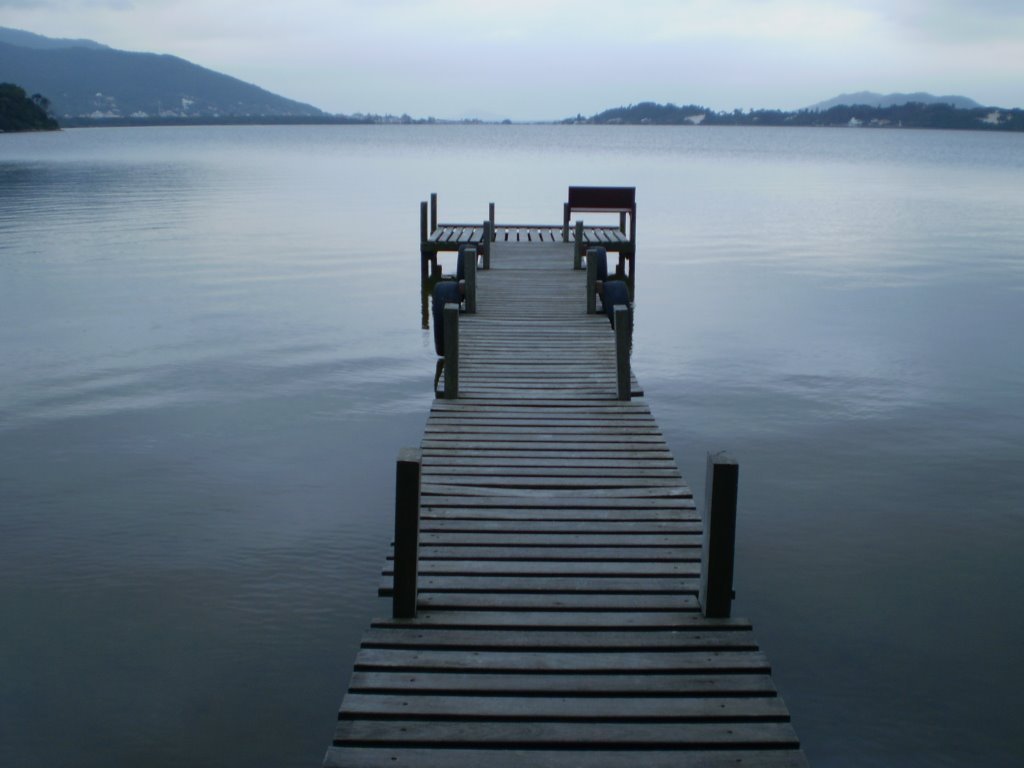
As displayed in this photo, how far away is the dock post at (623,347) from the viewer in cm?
1009

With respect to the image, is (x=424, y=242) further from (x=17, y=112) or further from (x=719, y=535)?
(x=17, y=112)

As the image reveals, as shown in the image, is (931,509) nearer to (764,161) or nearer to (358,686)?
(358,686)

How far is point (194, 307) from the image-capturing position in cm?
2097

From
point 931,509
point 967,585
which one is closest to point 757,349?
point 931,509

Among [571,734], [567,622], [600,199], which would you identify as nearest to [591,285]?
[567,622]

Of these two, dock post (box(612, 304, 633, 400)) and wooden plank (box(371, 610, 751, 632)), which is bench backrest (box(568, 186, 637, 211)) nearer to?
dock post (box(612, 304, 633, 400))

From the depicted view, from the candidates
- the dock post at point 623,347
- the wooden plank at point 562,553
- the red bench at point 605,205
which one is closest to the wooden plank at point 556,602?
the wooden plank at point 562,553

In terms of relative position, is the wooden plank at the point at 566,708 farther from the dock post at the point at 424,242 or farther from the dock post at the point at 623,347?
the dock post at the point at 424,242

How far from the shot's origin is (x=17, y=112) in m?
133

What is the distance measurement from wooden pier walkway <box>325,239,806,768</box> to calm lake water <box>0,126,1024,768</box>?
137 cm

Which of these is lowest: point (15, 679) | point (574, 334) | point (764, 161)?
point (15, 679)

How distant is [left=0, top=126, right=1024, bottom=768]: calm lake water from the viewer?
274 inches

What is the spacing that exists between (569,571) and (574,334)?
22.9ft

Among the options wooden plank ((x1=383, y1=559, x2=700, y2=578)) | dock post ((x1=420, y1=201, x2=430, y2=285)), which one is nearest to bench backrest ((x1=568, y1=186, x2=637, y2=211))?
dock post ((x1=420, y1=201, x2=430, y2=285))
